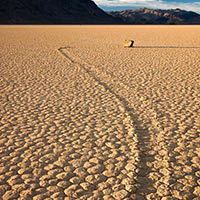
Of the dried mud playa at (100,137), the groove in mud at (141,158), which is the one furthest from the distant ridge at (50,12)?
the groove in mud at (141,158)

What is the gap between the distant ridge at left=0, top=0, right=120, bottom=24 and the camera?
68.1m

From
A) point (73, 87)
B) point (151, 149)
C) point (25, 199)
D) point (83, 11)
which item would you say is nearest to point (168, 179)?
point (151, 149)

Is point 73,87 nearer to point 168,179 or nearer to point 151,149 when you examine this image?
point 151,149

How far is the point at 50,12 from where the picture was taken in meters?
77.3

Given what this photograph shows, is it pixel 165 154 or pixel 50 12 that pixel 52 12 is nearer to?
pixel 50 12

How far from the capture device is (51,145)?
3.78 m

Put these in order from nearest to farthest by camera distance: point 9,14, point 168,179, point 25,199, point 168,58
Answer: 1. point 25,199
2. point 168,179
3. point 168,58
4. point 9,14

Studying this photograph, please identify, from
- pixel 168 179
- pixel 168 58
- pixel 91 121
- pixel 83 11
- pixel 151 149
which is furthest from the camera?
pixel 83 11

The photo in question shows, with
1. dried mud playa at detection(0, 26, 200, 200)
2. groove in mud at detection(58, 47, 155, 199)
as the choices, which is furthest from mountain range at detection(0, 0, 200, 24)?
groove in mud at detection(58, 47, 155, 199)

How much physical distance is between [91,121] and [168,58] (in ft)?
25.9

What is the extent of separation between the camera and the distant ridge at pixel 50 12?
6806cm

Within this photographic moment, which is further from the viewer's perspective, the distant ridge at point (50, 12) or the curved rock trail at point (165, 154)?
the distant ridge at point (50, 12)

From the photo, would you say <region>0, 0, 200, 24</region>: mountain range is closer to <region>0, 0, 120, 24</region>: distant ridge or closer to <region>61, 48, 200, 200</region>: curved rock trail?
<region>0, 0, 120, 24</region>: distant ridge

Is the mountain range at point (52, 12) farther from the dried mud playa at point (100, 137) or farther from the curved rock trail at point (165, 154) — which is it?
the curved rock trail at point (165, 154)
